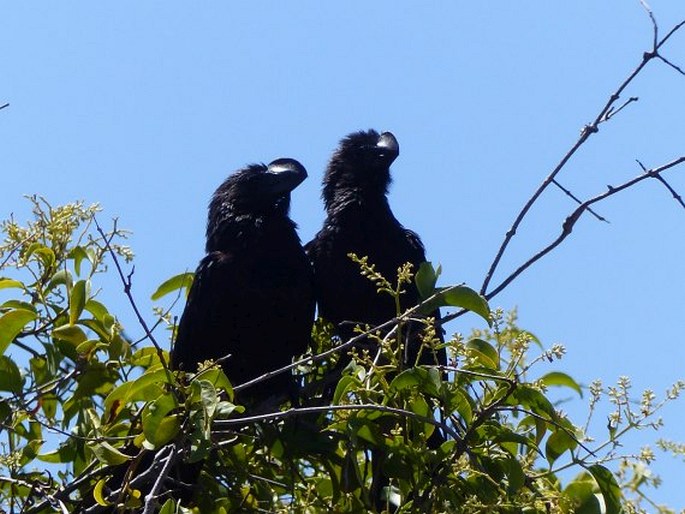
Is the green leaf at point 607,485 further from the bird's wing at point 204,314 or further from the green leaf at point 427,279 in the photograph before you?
the bird's wing at point 204,314

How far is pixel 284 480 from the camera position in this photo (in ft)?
10.3

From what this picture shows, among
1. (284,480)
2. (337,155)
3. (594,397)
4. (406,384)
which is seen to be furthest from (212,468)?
(337,155)

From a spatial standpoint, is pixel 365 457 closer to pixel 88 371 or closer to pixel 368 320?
pixel 88 371

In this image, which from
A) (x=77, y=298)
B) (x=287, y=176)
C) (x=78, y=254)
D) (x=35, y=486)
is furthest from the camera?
(x=287, y=176)

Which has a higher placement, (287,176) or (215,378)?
(287,176)

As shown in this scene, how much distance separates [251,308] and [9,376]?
1087 mm

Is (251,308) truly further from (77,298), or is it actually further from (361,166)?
(77,298)

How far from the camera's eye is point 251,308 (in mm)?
3871

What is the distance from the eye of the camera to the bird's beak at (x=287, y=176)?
13.4ft

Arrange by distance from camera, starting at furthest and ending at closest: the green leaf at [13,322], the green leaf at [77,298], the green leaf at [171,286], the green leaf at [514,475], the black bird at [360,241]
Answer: the black bird at [360,241] → the green leaf at [171,286] → the green leaf at [77,298] → the green leaf at [13,322] → the green leaf at [514,475]

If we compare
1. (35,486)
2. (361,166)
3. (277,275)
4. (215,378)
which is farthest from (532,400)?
(361,166)

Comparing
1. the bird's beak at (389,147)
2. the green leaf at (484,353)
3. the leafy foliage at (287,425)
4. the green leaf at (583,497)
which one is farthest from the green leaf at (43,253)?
the bird's beak at (389,147)

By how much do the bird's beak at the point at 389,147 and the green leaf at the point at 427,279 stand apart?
1.78m

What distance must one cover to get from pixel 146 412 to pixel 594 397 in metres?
0.90
